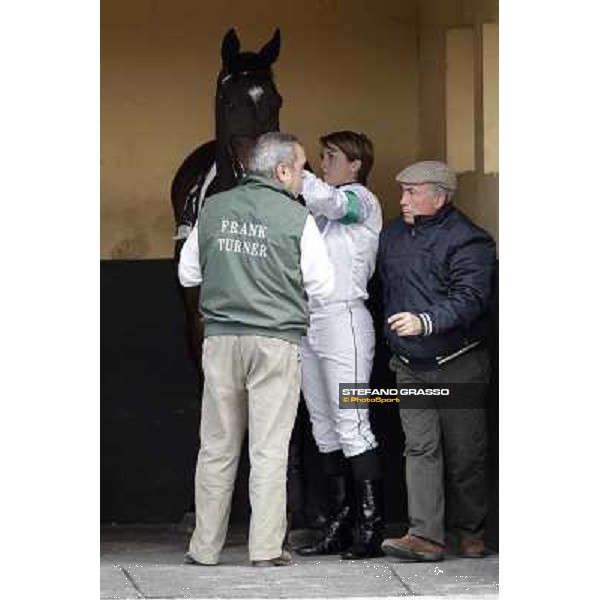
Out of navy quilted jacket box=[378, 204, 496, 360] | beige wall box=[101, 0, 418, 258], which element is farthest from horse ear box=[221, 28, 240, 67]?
navy quilted jacket box=[378, 204, 496, 360]

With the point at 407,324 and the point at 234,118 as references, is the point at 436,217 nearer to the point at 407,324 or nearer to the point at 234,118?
the point at 407,324

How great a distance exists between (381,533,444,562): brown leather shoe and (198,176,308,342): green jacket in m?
0.98

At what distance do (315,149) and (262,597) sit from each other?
2.94 meters

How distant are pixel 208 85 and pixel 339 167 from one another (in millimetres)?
1366

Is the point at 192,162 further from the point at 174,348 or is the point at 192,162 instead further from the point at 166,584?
the point at 166,584

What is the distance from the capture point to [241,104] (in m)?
9.64

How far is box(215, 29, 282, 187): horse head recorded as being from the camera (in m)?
9.61

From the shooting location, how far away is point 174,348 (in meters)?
10.6

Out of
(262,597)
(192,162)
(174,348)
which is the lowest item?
(262,597)

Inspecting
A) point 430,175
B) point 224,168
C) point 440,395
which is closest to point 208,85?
point 224,168

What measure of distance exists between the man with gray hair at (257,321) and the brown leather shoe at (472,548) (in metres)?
0.82

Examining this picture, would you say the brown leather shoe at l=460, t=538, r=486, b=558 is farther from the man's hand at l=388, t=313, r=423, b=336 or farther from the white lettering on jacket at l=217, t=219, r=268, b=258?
the white lettering on jacket at l=217, t=219, r=268, b=258
